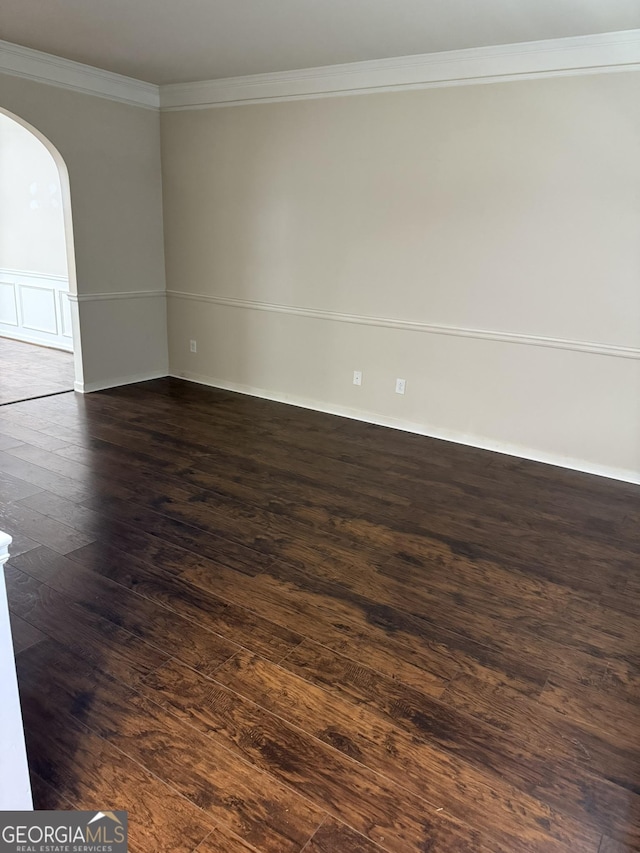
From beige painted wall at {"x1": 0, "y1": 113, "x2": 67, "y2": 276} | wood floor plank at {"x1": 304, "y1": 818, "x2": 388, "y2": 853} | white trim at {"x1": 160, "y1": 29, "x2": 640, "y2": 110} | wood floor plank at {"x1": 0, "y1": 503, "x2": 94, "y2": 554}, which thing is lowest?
wood floor plank at {"x1": 304, "y1": 818, "x2": 388, "y2": 853}

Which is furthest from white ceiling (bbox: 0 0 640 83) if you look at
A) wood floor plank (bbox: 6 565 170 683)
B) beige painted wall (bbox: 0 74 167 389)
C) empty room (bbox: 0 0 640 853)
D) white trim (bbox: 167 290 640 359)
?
wood floor plank (bbox: 6 565 170 683)

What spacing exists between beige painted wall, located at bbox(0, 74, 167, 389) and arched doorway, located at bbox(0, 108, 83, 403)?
2.50 feet

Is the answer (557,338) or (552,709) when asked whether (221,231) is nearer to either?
(557,338)

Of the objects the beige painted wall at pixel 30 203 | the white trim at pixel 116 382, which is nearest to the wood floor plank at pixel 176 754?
the white trim at pixel 116 382

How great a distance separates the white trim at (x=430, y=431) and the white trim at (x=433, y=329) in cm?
71

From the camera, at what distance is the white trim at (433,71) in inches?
135

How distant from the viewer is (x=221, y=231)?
5305 millimetres

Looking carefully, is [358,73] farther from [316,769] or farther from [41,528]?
[316,769]

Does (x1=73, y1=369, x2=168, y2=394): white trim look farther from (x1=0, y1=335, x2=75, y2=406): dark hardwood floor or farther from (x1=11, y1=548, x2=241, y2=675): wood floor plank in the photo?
(x1=11, y1=548, x2=241, y2=675): wood floor plank

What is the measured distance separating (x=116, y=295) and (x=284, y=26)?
2764mm

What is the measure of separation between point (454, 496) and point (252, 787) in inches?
87.1

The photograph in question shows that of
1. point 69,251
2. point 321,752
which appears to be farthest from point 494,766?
point 69,251

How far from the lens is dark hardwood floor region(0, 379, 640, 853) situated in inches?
63.2

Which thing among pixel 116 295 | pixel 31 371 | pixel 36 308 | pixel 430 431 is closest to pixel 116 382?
pixel 116 295
